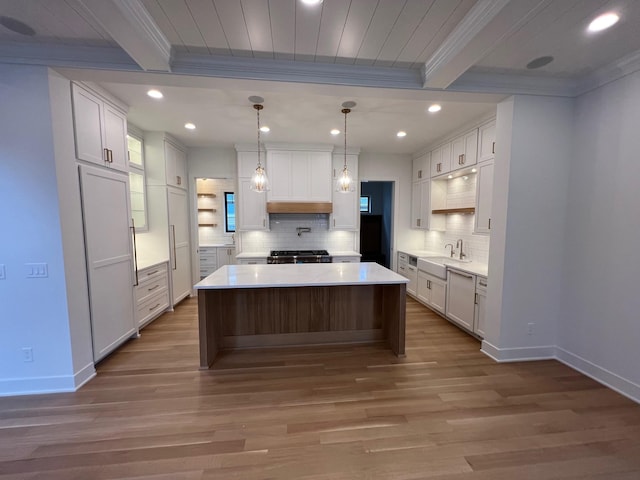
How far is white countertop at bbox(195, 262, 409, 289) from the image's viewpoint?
2.51 meters

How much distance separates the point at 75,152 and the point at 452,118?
4169 mm

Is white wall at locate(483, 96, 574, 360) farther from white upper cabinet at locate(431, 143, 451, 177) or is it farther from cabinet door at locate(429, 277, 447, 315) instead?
white upper cabinet at locate(431, 143, 451, 177)

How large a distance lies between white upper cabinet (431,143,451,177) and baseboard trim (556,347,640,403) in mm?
2707

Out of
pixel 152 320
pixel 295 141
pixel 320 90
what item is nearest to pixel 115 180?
pixel 152 320

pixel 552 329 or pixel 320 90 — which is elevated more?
pixel 320 90

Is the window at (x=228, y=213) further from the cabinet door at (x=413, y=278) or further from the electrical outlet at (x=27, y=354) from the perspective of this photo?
the electrical outlet at (x=27, y=354)

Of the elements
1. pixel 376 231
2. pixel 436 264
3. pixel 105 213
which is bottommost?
pixel 436 264

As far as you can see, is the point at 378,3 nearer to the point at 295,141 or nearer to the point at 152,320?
the point at 295,141

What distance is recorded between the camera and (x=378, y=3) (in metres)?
1.65

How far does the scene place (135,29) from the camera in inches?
66.4

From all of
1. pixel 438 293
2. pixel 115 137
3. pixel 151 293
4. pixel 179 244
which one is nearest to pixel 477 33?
pixel 438 293

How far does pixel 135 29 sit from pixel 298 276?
226 cm

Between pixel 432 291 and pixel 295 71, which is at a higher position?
pixel 295 71

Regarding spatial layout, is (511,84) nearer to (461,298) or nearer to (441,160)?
(441,160)
